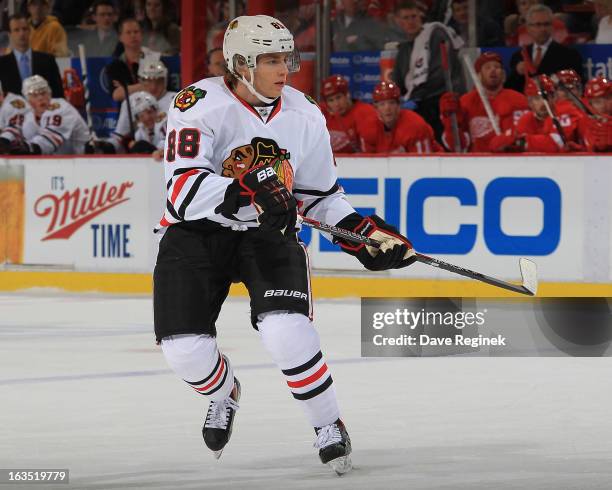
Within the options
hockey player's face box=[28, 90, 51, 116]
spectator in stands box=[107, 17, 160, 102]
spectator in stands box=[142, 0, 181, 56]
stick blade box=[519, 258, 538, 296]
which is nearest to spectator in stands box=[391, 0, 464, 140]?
spectator in stands box=[107, 17, 160, 102]

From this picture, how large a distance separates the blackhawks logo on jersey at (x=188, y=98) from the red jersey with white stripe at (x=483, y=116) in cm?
552

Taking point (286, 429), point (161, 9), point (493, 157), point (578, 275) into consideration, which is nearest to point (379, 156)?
point (493, 157)

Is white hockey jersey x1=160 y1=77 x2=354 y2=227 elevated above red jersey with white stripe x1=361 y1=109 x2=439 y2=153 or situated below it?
below

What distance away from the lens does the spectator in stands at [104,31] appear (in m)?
12.7

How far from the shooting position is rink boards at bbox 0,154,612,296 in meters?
9.56

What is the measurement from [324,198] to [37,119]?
681 cm

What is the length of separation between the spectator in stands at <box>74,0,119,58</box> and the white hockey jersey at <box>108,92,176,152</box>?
3.99 feet

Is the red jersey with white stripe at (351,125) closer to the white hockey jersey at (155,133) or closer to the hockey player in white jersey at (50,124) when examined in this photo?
the white hockey jersey at (155,133)

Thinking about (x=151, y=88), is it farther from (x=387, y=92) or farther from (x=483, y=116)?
(x=483, y=116)

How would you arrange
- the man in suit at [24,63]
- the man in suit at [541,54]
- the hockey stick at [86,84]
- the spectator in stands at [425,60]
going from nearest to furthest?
the man in suit at [541,54], the spectator in stands at [425,60], the man in suit at [24,63], the hockey stick at [86,84]

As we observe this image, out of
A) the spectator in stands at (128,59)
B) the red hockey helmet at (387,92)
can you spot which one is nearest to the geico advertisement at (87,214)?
the spectator in stands at (128,59)

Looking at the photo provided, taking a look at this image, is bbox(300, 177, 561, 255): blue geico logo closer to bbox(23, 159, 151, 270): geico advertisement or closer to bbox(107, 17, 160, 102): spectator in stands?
bbox(23, 159, 151, 270): geico advertisement

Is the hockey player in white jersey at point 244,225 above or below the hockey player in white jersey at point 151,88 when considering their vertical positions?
below

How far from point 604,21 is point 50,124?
12.7ft
